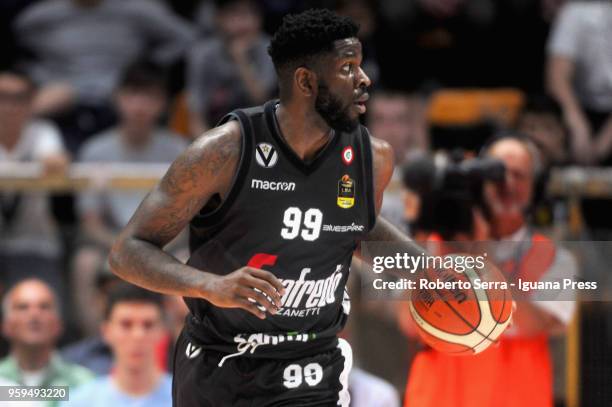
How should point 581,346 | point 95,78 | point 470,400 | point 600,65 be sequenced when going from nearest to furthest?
point 470,400 < point 581,346 < point 600,65 < point 95,78

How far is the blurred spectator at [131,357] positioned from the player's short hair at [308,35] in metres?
2.68

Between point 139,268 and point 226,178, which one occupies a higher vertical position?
point 226,178

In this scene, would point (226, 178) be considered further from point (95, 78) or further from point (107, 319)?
point (95, 78)

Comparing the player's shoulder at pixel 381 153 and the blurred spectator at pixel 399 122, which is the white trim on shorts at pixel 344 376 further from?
the blurred spectator at pixel 399 122

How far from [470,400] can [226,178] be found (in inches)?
88.5

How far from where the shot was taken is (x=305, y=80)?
13.5 feet

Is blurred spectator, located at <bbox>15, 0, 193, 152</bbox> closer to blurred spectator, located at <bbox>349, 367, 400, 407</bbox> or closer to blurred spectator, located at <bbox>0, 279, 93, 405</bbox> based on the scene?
blurred spectator, located at <bbox>0, 279, 93, 405</bbox>

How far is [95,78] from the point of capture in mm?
8961

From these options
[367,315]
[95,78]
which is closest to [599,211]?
[367,315]

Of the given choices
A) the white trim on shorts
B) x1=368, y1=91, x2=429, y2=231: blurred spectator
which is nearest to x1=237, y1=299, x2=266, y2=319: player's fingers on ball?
the white trim on shorts

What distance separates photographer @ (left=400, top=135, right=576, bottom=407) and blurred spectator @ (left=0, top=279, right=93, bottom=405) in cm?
214

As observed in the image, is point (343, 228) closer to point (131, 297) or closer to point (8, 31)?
point (131, 297)

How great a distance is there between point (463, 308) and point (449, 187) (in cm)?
119

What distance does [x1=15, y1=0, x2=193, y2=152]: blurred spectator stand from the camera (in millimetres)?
8891
